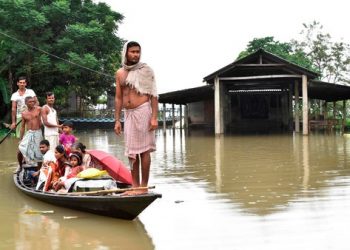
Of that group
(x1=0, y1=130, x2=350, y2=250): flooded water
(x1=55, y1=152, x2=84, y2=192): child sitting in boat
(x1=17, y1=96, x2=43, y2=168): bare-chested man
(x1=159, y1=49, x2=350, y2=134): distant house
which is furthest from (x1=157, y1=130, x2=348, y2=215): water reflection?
(x1=159, y1=49, x2=350, y2=134): distant house

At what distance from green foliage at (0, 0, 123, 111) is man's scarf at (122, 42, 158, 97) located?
2027cm

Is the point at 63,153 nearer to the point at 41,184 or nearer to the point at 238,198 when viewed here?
the point at 41,184

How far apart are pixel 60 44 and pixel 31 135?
20478 millimetres

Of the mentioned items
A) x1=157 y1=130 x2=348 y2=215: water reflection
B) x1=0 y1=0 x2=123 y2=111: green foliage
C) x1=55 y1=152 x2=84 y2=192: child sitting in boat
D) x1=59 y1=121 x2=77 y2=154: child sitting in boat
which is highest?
x1=0 y1=0 x2=123 y2=111: green foliage

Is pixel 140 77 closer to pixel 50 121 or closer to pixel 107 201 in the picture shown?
pixel 107 201

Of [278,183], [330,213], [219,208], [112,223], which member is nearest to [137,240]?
[112,223]

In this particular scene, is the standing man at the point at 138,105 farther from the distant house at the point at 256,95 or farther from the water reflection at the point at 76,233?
the distant house at the point at 256,95

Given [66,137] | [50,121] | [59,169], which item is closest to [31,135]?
[50,121]

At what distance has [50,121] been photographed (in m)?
7.74

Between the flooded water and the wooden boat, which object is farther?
the wooden boat

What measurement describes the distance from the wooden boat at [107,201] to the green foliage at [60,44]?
20.1 m

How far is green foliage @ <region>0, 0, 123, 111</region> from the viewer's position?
85.4ft

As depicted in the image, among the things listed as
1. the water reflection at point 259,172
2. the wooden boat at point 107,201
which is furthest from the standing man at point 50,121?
the wooden boat at point 107,201

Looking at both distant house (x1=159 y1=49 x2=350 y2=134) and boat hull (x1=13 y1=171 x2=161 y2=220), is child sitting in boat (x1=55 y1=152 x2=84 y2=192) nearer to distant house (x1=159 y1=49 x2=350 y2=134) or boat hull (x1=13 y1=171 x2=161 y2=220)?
boat hull (x1=13 y1=171 x2=161 y2=220)
